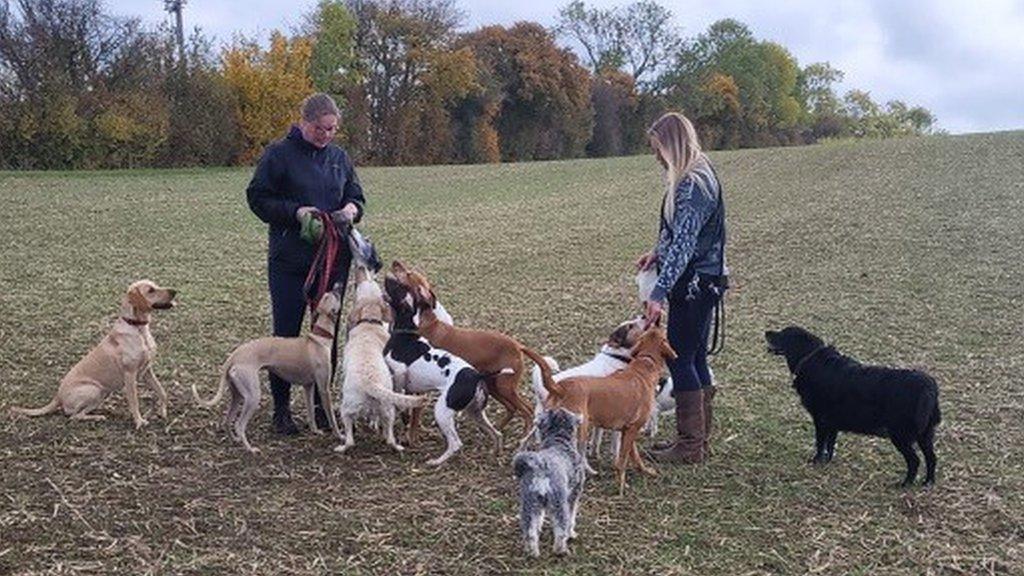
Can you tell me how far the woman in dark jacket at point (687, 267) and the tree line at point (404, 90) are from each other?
34.1 meters

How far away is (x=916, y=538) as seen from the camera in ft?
16.0

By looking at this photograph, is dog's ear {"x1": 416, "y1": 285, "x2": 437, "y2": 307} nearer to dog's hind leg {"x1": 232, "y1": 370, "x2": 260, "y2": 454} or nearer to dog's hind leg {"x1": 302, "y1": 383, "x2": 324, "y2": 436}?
dog's hind leg {"x1": 302, "y1": 383, "x2": 324, "y2": 436}

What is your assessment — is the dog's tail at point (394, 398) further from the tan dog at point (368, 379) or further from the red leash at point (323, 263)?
the red leash at point (323, 263)

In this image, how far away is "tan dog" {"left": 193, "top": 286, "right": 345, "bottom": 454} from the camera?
6172 mm

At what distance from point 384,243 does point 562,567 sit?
14.1 metres

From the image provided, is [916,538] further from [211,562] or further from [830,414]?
[211,562]

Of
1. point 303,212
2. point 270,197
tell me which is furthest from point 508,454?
point 270,197

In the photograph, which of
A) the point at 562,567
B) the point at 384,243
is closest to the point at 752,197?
the point at 384,243

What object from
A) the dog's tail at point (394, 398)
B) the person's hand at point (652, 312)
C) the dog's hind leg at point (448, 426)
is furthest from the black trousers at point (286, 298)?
the person's hand at point (652, 312)

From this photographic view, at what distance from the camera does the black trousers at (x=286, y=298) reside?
646 cm

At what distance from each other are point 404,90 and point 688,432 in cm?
5469

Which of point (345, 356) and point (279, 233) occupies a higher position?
point (279, 233)

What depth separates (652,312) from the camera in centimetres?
557

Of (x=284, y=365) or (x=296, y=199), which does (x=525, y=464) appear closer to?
(x=284, y=365)
